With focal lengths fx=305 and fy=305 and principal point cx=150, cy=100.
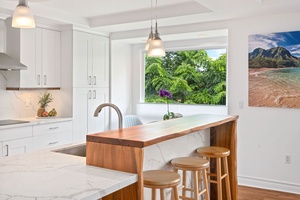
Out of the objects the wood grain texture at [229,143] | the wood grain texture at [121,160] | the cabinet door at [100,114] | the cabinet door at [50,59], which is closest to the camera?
the wood grain texture at [121,160]

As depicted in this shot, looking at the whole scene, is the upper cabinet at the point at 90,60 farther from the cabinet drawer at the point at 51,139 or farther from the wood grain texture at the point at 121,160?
the wood grain texture at the point at 121,160

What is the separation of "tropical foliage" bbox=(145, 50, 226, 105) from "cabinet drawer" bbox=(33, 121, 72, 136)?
1874 millimetres

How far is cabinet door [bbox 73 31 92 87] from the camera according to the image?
486 centimetres

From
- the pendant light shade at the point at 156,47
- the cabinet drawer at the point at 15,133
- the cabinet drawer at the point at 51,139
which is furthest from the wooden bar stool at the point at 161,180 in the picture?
the cabinet drawer at the point at 51,139

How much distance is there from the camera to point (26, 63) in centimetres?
440

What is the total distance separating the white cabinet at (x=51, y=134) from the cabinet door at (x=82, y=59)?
0.70 metres

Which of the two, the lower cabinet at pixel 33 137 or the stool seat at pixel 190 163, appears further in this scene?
the lower cabinet at pixel 33 137

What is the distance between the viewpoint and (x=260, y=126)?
417 cm

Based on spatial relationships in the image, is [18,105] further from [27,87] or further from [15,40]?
[15,40]

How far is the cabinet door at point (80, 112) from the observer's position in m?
4.87

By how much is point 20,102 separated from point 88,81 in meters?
1.11

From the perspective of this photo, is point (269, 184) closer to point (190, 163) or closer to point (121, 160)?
point (190, 163)

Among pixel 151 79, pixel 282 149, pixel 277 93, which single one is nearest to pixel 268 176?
pixel 282 149

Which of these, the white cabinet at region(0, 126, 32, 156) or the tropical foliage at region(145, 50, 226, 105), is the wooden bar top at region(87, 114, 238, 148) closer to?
the white cabinet at region(0, 126, 32, 156)
